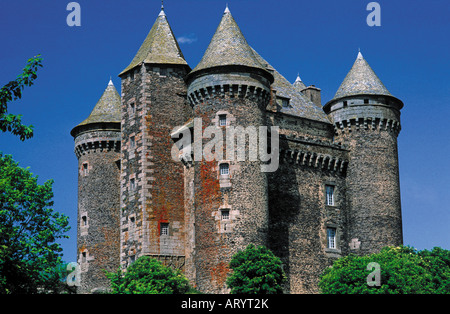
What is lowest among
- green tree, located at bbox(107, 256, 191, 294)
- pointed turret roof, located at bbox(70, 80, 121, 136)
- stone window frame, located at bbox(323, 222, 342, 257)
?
green tree, located at bbox(107, 256, 191, 294)

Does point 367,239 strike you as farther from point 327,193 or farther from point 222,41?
point 222,41

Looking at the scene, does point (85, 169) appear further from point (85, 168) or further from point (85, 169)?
point (85, 168)

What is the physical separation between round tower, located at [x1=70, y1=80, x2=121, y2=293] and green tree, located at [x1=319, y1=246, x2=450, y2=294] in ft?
61.7

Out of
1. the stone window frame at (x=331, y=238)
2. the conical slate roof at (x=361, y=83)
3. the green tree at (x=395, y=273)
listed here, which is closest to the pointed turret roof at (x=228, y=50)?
the conical slate roof at (x=361, y=83)

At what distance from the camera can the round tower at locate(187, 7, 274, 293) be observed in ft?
195

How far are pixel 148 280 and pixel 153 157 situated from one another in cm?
1278

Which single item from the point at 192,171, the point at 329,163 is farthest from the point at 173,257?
the point at 329,163

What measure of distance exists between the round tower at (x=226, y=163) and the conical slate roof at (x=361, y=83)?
11.7 meters

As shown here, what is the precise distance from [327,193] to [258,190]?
1114 centimetres

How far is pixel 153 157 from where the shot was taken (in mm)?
64875

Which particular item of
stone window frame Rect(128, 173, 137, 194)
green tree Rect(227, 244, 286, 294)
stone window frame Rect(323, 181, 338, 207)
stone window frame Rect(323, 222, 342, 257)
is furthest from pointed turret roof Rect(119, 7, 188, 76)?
green tree Rect(227, 244, 286, 294)

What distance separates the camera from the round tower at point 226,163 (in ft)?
195

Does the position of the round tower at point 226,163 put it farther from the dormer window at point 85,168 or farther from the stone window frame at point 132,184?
the dormer window at point 85,168

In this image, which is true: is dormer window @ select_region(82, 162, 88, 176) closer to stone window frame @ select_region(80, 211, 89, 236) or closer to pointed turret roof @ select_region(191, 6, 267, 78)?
stone window frame @ select_region(80, 211, 89, 236)
